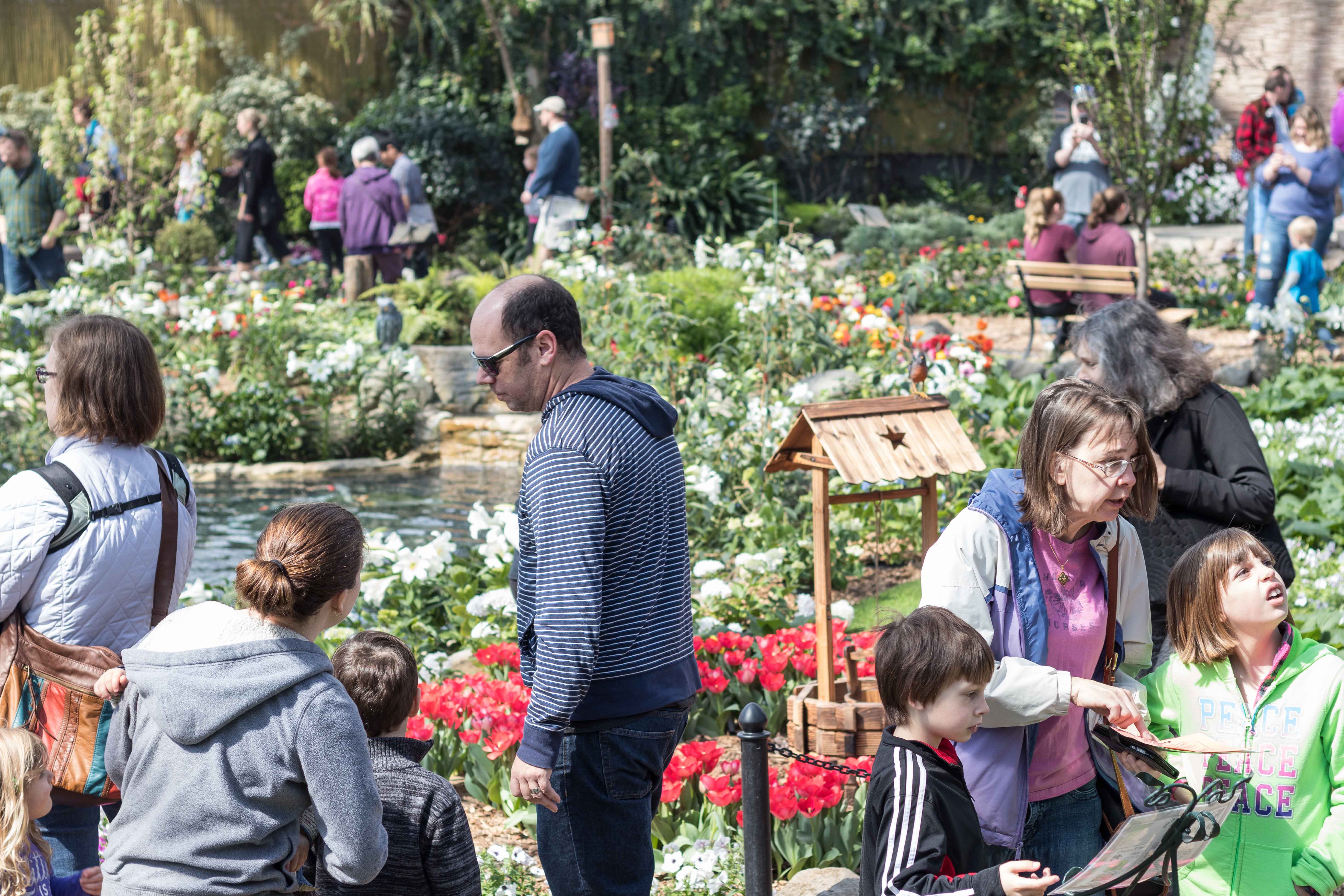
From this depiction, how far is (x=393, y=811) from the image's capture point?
7.64 ft

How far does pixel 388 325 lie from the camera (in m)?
10.0

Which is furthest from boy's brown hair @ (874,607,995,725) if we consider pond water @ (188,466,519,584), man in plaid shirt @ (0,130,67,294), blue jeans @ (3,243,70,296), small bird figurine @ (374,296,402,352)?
blue jeans @ (3,243,70,296)

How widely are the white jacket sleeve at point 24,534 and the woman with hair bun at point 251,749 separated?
632 mm

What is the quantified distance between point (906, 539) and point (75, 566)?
4232mm

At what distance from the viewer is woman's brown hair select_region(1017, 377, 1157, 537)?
2375 millimetres

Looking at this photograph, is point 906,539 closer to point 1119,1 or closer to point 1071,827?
point 1071,827

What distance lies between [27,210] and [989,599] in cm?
1047

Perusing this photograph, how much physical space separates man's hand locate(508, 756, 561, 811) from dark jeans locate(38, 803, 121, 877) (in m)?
0.99

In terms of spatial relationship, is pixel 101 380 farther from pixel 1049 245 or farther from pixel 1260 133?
pixel 1260 133

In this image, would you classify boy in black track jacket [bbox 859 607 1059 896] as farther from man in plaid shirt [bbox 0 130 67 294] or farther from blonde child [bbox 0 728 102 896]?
man in plaid shirt [bbox 0 130 67 294]

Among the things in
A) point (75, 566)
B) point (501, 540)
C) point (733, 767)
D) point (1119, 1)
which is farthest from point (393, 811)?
point (1119, 1)

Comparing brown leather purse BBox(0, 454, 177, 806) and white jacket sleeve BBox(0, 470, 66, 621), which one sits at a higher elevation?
white jacket sleeve BBox(0, 470, 66, 621)

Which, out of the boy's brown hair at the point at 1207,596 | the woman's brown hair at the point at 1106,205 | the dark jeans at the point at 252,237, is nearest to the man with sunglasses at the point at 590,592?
the boy's brown hair at the point at 1207,596

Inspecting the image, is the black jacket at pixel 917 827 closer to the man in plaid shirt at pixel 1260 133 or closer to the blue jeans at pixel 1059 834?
the blue jeans at pixel 1059 834
